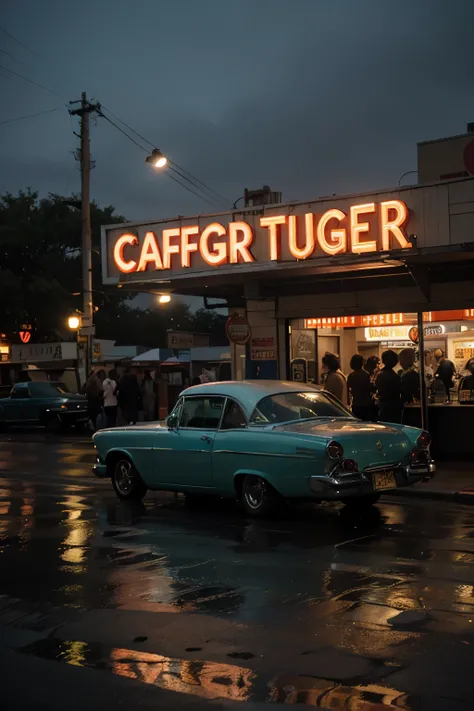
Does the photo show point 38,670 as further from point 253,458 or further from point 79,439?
point 79,439

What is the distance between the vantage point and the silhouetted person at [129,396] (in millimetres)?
21766

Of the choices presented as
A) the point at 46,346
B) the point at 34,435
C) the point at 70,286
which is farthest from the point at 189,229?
the point at 70,286

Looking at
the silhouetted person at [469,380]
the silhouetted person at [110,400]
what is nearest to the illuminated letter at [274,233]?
the silhouetted person at [469,380]

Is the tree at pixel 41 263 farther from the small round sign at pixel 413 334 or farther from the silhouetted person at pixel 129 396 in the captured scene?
the small round sign at pixel 413 334

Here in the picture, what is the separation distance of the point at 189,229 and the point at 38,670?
13.0 metres

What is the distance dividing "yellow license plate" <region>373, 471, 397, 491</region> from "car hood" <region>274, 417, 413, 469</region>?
4.4 inches

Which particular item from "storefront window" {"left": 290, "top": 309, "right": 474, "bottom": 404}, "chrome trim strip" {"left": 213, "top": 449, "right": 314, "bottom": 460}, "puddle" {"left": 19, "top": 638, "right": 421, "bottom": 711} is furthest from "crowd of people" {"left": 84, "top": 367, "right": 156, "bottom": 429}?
"puddle" {"left": 19, "top": 638, "right": 421, "bottom": 711}

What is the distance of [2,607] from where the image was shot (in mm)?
6543

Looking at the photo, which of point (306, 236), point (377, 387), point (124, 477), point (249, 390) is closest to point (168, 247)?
point (306, 236)

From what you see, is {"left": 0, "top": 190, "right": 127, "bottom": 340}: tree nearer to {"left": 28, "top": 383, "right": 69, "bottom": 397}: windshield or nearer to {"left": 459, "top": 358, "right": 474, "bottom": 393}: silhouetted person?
{"left": 28, "top": 383, "right": 69, "bottom": 397}: windshield

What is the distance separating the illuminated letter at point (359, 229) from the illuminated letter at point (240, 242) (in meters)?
2.13

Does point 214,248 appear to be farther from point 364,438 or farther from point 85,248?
point 85,248

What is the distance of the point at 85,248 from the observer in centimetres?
2819

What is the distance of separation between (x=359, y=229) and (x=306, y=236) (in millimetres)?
1039
